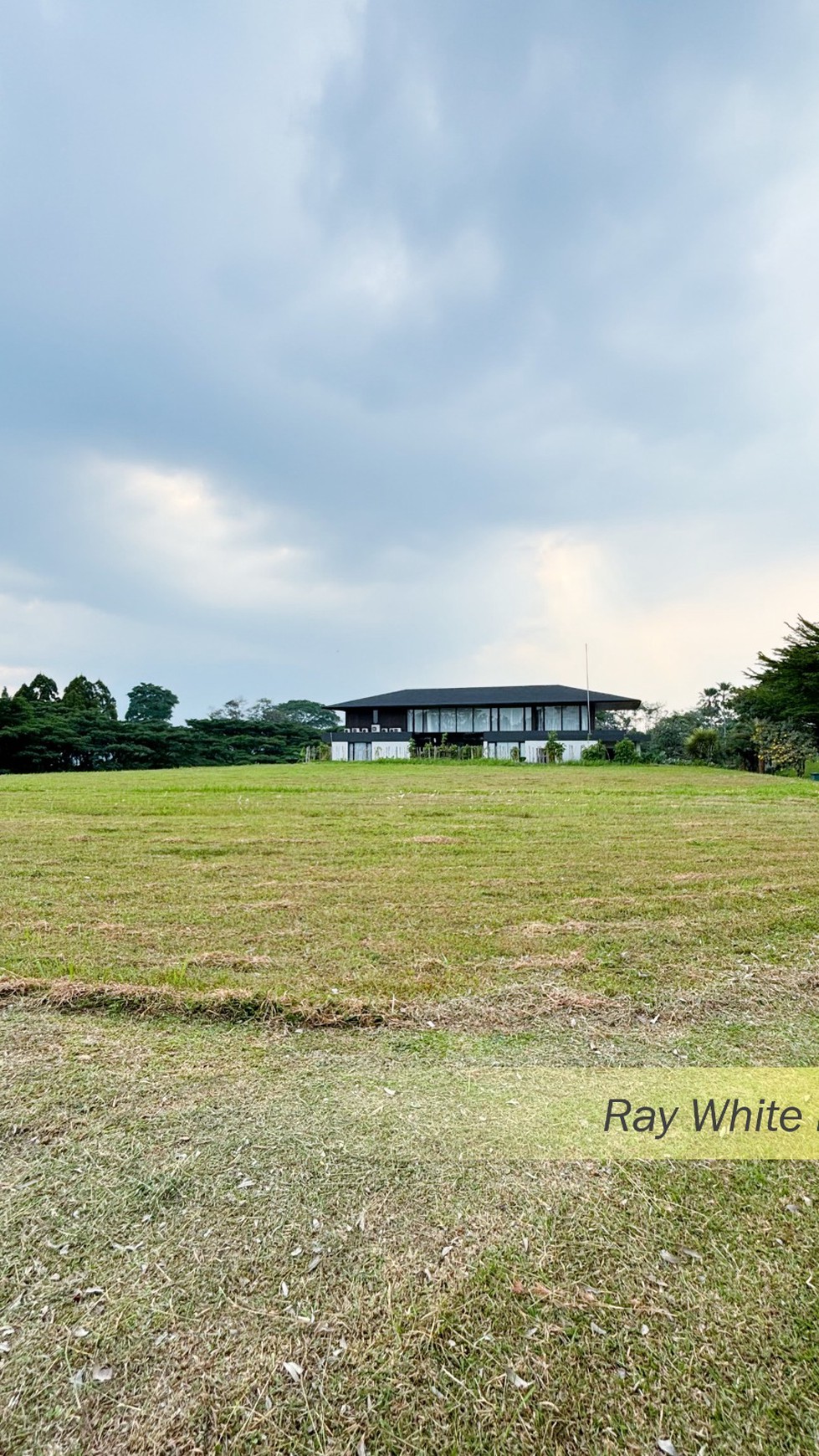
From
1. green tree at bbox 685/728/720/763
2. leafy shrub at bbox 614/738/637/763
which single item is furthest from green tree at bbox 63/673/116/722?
green tree at bbox 685/728/720/763

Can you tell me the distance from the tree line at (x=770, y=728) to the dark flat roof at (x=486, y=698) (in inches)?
138

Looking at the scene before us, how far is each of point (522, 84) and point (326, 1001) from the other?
15.6 meters

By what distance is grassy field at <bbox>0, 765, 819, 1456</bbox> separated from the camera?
1.36 meters

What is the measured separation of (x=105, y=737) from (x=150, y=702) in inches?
620

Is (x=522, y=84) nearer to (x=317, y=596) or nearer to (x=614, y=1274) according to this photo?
(x=614, y=1274)

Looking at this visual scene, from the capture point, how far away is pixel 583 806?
41.1 feet

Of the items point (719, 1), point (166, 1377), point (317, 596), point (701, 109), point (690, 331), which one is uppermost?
point (719, 1)

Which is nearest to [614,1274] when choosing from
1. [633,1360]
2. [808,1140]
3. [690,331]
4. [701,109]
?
[633,1360]

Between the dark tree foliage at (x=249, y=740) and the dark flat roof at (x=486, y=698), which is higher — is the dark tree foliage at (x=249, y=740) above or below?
below

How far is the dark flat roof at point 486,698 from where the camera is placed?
3734 cm

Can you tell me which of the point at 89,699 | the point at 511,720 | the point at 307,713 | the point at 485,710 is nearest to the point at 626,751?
the point at 511,720

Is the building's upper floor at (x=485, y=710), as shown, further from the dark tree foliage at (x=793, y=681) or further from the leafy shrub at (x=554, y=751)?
the dark tree foliage at (x=793, y=681)

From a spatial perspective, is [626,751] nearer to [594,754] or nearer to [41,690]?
[594,754]

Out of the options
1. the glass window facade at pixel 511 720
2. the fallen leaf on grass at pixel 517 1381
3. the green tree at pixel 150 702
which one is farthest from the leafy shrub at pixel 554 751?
the green tree at pixel 150 702
